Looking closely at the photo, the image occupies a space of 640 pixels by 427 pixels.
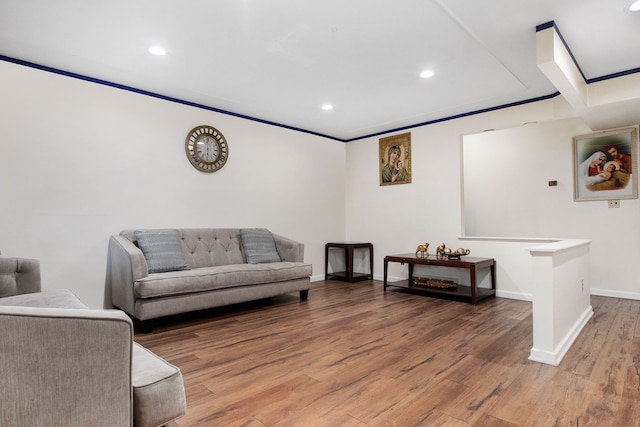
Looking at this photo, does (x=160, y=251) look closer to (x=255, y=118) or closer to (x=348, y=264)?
(x=255, y=118)

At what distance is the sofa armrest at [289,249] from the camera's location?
4574mm

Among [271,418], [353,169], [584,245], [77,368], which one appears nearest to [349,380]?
[271,418]

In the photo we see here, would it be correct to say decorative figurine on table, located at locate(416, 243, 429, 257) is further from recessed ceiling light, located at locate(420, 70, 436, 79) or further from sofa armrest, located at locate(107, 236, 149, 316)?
sofa armrest, located at locate(107, 236, 149, 316)

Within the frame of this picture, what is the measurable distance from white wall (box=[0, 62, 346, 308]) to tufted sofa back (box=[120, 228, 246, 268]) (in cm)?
20

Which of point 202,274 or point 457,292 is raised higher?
point 202,274

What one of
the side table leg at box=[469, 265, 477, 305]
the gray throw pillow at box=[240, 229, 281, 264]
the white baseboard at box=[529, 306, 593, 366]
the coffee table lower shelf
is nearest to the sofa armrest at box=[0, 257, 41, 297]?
the gray throw pillow at box=[240, 229, 281, 264]

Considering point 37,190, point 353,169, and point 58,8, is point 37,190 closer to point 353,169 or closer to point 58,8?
point 58,8

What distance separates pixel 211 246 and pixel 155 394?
314 cm

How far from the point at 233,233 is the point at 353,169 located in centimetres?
272

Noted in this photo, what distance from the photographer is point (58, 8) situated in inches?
95.9

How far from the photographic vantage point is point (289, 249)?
15.2ft

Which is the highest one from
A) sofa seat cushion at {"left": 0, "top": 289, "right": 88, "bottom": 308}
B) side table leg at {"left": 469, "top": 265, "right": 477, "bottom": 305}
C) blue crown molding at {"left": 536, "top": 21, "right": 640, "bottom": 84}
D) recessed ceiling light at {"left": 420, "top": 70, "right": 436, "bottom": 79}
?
recessed ceiling light at {"left": 420, "top": 70, "right": 436, "bottom": 79}

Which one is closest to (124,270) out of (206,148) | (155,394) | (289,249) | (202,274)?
(202,274)

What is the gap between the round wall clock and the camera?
170 inches
